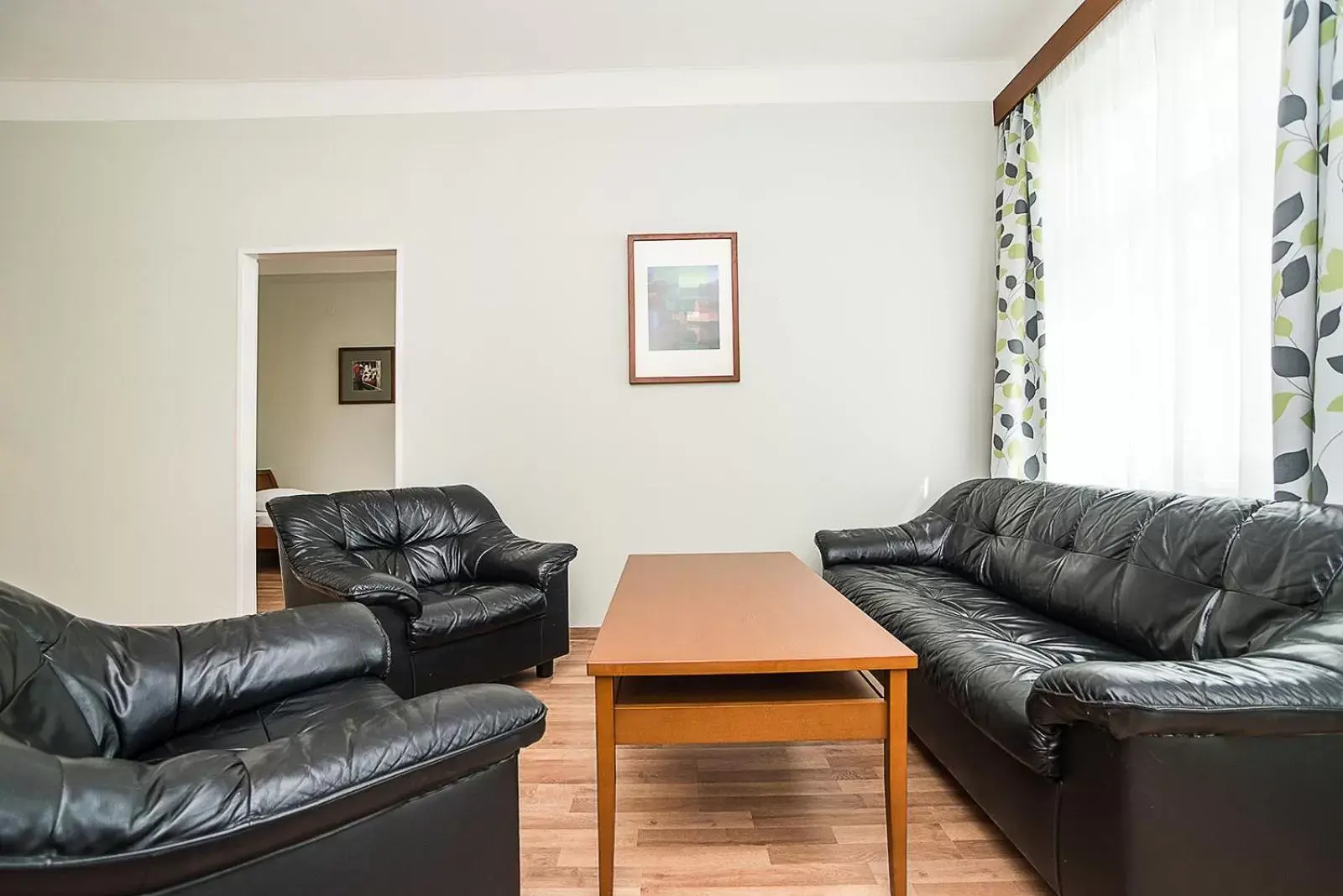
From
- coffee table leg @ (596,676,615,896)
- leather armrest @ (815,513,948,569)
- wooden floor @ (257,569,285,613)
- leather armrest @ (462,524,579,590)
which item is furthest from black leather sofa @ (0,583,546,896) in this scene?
wooden floor @ (257,569,285,613)

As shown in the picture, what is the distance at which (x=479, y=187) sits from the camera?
3.69 meters

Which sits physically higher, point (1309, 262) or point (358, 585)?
point (1309, 262)

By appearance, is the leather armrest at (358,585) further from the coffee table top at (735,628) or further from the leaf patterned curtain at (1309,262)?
the leaf patterned curtain at (1309,262)

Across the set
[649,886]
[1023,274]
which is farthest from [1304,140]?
[649,886]

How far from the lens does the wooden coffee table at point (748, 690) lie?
1486mm

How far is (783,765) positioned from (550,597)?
4.22 ft

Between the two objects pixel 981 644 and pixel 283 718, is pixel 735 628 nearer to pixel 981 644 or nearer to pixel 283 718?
pixel 981 644

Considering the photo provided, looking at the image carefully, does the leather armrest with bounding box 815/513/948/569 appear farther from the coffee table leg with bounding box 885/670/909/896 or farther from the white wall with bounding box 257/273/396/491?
the white wall with bounding box 257/273/396/491

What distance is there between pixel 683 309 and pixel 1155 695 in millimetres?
2874

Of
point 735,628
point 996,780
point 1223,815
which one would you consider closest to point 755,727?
point 735,628

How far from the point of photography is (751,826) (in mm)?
1771

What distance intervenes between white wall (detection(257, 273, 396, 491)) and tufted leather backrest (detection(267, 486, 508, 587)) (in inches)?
137

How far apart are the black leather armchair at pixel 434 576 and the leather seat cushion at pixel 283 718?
0.82 m

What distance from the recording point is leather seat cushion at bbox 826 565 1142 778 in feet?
4.83
